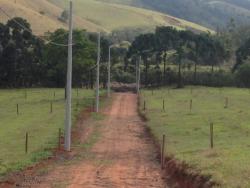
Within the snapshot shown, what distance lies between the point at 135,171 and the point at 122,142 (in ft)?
37.9

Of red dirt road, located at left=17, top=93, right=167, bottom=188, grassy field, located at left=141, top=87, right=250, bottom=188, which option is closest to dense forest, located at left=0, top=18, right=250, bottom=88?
grassy field, located at left=141, top=87, right=250, bottom=188

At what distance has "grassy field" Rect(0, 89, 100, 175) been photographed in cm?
2634

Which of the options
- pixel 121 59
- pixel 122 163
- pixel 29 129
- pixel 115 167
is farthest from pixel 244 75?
pixel 115 167

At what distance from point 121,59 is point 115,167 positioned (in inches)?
4814

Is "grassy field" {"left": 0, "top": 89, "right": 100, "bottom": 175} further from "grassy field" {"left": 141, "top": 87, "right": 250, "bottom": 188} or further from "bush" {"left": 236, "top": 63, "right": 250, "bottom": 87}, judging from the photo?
"bush" {"left": 236, "top": 63, "right": 250, "bottom": 87}

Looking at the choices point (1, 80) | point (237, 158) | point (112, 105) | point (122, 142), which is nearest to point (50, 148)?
point (122, 142)

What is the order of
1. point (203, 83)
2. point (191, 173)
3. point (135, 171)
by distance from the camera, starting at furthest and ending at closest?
point (203, 83), point (135, 171), point (191, 173)

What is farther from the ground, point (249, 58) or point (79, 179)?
point (249, 58)

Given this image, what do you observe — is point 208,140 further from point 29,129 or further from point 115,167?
point 29,129

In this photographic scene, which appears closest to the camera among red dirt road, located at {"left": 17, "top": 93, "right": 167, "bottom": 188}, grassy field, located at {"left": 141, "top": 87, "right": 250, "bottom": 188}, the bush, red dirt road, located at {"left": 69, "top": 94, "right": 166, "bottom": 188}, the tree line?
grassy field, located at {"left": 141, "top": 87, "right": 250, "bottom": 188}

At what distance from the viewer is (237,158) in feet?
70.5

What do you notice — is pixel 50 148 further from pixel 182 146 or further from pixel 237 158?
pixel 237 158

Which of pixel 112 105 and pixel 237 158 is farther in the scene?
pixel 112 105

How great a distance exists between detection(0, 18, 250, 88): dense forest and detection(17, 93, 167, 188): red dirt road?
A: 37062mm
